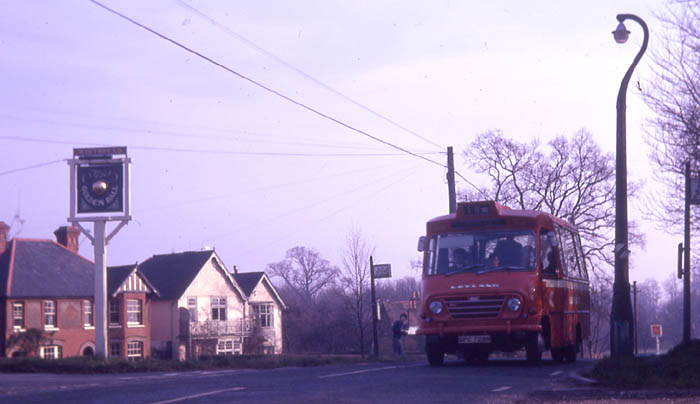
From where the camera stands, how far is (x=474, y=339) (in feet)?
55.7

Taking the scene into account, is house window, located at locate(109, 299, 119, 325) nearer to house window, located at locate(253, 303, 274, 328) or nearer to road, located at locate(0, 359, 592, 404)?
house window, located at locate(253, 303, 274, 328)

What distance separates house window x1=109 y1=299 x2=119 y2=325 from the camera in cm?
5656

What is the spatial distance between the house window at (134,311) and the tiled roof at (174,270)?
15.1 feet

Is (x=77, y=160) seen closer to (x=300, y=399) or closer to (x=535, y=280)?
(x=535, y=280)

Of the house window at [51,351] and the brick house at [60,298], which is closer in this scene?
the brick house at [60,298]

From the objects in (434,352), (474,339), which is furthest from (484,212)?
(434,352)

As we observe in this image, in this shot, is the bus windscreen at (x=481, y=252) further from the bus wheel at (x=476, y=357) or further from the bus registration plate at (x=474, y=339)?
the bus wheel at (x=476, y=357)

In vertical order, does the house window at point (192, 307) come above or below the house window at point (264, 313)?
above

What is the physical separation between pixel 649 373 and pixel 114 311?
156 feet

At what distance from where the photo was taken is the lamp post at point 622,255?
1659 cm

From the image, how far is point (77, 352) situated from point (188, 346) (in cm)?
1023

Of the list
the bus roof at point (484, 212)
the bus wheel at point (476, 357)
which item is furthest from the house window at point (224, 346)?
the bus roof at point (484, 212)

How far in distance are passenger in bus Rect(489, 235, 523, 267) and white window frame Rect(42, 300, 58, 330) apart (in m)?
40.5

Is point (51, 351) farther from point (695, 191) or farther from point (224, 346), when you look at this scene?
point (695, 191)
